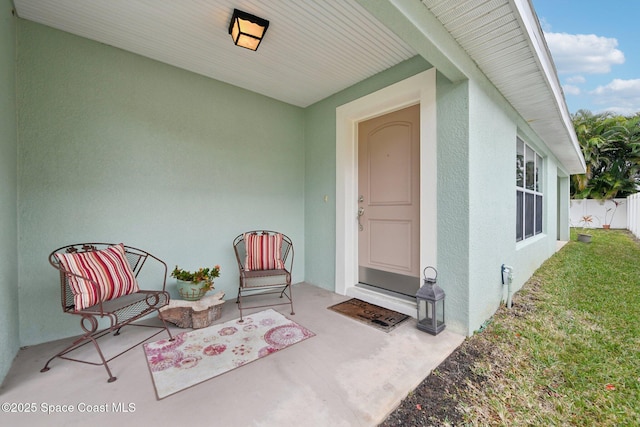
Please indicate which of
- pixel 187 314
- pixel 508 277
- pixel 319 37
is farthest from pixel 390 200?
pixel 187 314

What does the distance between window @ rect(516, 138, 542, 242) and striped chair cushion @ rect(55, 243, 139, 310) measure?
4.83m

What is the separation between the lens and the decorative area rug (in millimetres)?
1764

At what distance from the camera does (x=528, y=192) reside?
4293 mm

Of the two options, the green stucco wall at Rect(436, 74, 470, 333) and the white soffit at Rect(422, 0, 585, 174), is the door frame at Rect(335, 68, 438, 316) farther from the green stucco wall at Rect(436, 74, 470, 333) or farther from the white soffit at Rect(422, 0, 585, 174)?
the white soffit at Rect(422, 0, 585, 174)

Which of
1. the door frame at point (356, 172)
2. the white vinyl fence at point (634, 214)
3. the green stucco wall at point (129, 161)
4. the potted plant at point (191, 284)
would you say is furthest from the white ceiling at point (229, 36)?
the white vinyl fence at point (634, 214)

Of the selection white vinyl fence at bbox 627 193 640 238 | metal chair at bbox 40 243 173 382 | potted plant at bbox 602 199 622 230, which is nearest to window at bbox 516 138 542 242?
metal chair at bbox 40 243 173 382

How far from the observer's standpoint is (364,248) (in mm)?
3482

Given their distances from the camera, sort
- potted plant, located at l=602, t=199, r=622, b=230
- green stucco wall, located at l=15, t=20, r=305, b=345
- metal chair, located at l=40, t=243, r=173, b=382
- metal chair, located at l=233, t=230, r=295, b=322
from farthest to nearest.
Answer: potted plant, located at l=602, t=199, r=622, b=230 < metal chair, located at l=233, t=230, r=295, b=322 < green stucco wall, located at l=15, t=20, r=305, b=345 < metal chair, located at l=40, t=243, r=173, b=382

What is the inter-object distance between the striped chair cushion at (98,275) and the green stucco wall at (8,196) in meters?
0.36

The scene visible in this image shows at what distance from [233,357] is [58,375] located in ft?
3.83

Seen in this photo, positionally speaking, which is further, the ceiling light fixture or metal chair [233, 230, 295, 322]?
metal chair [233, 230, 295, 322]

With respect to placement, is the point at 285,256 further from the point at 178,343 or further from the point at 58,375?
the point at 58,375

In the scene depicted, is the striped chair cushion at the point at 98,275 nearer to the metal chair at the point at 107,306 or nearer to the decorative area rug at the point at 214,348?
the metal chair at the point at 107,306

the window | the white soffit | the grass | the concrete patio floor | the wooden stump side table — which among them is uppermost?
the white soffit
